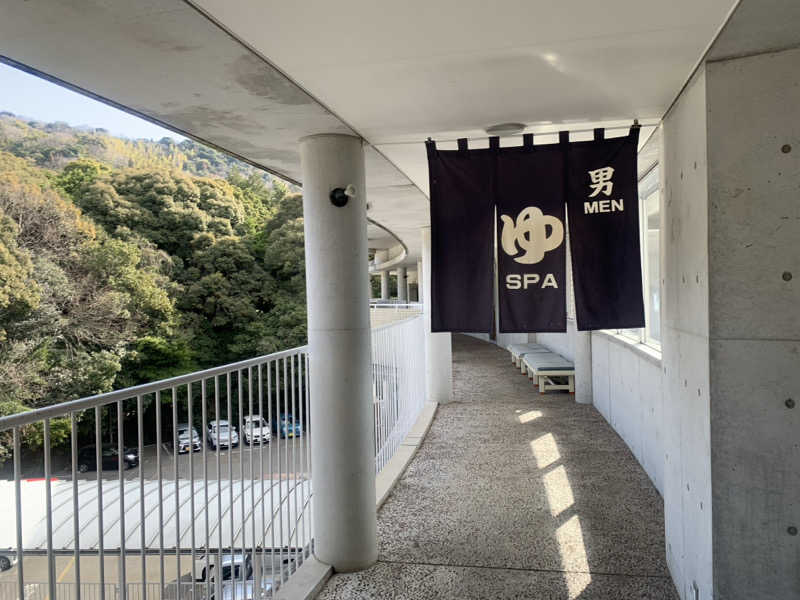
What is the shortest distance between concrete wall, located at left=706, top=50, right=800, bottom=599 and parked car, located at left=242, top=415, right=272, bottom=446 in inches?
83.1

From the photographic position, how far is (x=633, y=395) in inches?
214

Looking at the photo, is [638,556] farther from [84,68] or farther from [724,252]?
[84,68]

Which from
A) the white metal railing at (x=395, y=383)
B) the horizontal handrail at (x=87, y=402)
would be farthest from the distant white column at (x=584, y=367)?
the horizontal handrail at (x=87, y=402)

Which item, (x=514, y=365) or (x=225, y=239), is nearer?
(x=514, y=365)

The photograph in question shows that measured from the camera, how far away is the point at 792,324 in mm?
2188

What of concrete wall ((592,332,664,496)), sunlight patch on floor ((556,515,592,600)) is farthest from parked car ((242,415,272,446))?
concrete wall ((592,332,664,496))

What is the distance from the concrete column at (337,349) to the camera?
3234 millimetres

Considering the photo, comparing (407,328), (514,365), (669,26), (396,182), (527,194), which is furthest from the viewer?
(514,365)

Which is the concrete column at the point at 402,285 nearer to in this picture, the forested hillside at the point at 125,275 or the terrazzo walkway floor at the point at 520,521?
the forested hillside at the point at 125,275

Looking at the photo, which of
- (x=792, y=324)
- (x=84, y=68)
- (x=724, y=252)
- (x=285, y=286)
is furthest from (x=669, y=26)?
(x=285, y=286)

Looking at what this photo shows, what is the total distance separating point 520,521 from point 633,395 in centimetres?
225

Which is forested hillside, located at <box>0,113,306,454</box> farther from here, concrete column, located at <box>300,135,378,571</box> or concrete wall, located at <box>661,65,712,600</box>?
concrete wall, located at <box>661,65,712,600</box>

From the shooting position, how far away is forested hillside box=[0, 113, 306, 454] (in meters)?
16.8

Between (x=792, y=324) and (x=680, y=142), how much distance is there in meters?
1.06
